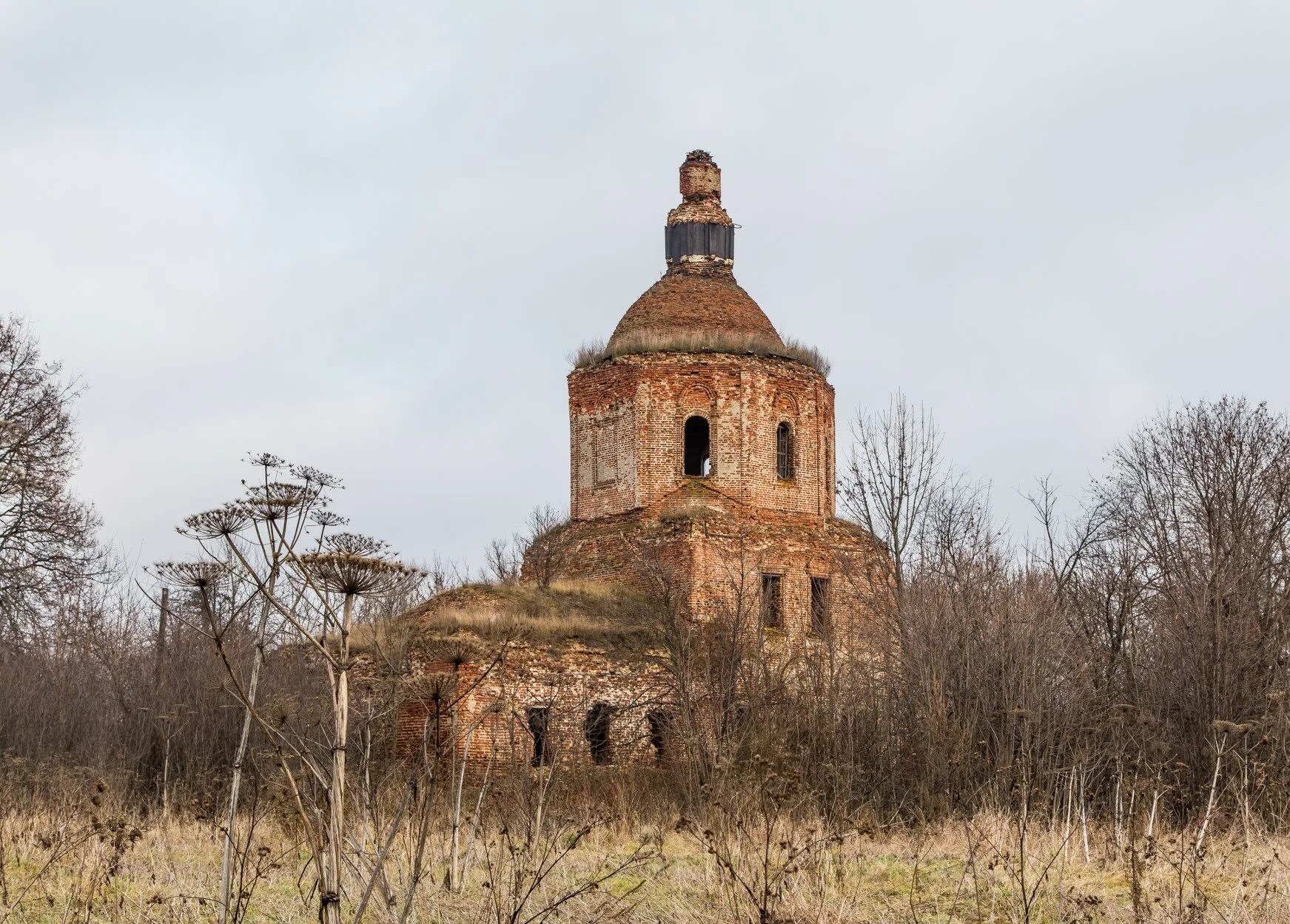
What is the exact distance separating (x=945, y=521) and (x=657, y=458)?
6915 mm

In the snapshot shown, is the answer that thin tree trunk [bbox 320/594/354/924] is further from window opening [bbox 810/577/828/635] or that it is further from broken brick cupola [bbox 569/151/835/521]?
broken brick cupola [bbox 569/151/835/521]

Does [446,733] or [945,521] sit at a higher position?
[945,521]

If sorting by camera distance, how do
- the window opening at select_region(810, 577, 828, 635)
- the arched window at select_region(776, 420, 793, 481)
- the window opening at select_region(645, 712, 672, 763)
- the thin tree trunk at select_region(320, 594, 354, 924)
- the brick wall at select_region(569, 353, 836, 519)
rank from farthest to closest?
the arched window at select_region(776, 420, 793, 481) → the brick wall at select_region(569, 353, 836, 519) → the window opening at select_region(810, 577, 828, 635) → the window opening at select_region(645, 712, 672, 763) → the thin tree trunk at select_region(320, 594, 354, 924)

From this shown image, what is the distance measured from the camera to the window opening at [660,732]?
70.3 feet

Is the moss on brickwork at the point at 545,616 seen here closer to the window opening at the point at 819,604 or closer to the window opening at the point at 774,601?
the window opening at the point at 774,601

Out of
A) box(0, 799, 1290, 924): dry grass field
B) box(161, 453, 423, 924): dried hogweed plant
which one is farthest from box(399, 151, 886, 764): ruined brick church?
box(161, 453, 423, 924): dried hogweed plant

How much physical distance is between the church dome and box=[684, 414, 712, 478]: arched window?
1773 millimetres

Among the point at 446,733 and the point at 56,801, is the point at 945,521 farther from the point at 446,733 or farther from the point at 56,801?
the point at 56,801

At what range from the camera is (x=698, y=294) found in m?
29.5

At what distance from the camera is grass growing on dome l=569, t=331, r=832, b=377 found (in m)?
27.9

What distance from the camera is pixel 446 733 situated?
21.3m

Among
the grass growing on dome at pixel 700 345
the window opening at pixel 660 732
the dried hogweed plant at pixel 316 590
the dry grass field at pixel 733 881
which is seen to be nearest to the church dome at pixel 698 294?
the grass growing on dome at pixel 700 345

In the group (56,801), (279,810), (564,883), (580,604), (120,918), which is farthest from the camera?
(580,604)

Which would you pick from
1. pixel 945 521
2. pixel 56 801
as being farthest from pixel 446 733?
pixel 945 521
